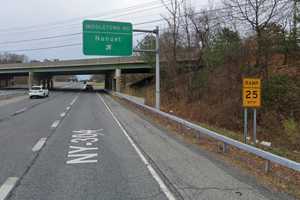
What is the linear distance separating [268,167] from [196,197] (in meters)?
2.75

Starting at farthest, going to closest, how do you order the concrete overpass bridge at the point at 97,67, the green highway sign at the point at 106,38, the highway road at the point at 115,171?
the concrete overpass bridge at the point at 97,67, the green highway sign at the point at 106,38, the highway road at the point at 115,171

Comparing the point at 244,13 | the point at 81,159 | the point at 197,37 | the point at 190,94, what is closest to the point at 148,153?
the point at 81,159

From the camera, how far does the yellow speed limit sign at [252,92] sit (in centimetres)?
994

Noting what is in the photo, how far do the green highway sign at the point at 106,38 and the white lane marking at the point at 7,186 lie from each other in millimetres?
16297

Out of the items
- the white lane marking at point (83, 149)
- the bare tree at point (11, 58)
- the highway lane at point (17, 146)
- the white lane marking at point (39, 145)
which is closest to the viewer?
the highway lane at point (17, 146)

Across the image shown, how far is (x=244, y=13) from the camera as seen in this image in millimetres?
24906

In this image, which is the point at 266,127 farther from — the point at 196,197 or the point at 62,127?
the point at 196,197

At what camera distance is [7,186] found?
5.93 m

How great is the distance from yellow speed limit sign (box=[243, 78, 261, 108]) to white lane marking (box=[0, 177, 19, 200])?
6977 mm

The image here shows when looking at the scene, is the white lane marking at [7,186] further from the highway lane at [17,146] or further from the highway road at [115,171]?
the highway lane at [17,146]

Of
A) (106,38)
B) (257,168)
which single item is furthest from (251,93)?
(106,38)

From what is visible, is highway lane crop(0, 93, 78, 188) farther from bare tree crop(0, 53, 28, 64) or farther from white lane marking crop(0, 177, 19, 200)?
bare tree crop(0, 53, 28, 64)

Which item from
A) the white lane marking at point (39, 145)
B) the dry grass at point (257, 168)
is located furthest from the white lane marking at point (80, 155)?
the dry grass at point (257, 168)

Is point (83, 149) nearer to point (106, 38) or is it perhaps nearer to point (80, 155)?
point (80, 155)
